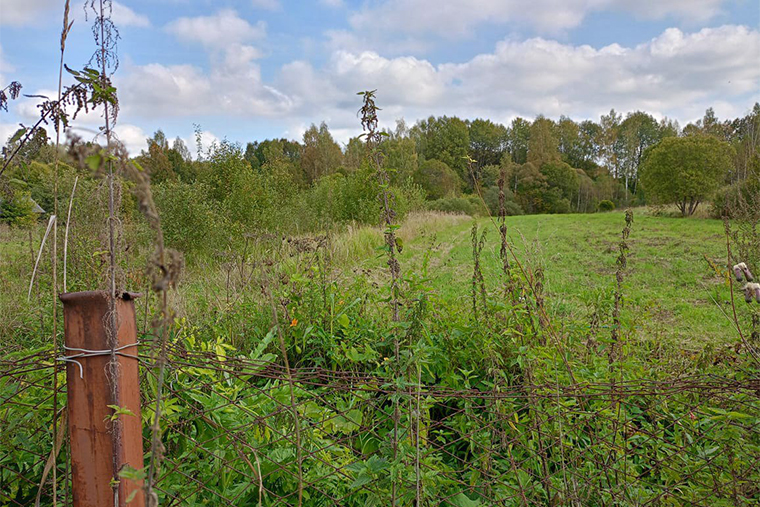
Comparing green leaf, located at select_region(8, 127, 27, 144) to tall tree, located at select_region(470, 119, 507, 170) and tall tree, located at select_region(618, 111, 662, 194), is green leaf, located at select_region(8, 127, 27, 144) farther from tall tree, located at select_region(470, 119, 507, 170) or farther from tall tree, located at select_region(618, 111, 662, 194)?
tall tree, located at select_region(470, 119, 507, 170)

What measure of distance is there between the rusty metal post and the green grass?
2.31m

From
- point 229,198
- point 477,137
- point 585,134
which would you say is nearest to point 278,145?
point 477,137

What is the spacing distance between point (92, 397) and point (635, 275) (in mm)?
9756

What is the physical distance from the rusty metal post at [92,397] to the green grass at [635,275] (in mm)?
2314

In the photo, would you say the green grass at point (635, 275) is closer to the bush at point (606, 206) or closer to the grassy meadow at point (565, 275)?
the grassy meadow at point (565, 275)

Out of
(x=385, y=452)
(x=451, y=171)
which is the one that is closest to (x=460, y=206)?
(x=451, y=171)

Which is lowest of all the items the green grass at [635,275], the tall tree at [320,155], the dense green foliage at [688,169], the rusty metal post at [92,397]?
the green grass at [635,275]

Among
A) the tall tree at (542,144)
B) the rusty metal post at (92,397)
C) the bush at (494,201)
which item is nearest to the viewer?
the rusty metal post at (92,397)

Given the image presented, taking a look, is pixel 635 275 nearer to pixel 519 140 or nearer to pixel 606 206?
pixel 606 206

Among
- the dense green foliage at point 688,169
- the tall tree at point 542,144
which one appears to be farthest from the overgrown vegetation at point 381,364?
the tall tree at point 542,144

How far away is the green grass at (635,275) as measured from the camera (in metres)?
4.40

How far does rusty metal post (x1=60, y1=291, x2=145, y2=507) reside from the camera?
1.30m

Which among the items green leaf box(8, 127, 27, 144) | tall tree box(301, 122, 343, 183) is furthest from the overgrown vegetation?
tall tree box(301, 122, 343, 183)

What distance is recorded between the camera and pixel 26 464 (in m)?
1.97
